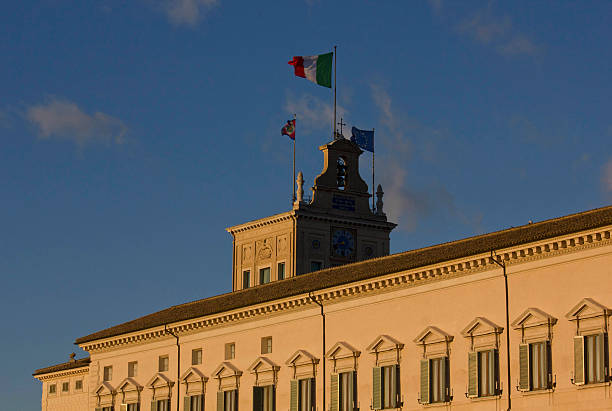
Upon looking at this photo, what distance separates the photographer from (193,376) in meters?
66.0

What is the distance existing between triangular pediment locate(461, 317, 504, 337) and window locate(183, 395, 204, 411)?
1836 centimetres

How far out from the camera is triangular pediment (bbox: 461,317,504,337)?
49.8m

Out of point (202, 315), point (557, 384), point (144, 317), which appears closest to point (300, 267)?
point (144, 317)

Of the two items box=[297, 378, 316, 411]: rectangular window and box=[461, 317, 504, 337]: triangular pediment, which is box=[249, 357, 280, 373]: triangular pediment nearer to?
box=[297, 378, 316, 411]: rectangular window

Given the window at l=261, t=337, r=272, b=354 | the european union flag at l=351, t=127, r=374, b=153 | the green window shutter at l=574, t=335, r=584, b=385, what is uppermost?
the european union flag at l=351, t=127, r=374, b=153

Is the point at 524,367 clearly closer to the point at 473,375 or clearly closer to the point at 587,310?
the point at 473,375

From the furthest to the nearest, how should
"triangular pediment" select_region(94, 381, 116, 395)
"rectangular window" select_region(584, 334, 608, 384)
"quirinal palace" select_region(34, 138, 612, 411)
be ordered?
"triangular pediment" select_region(94, 381, 116, 395) → "quirinal palace" select_region(34, 138, 612, 411) → "rectangular window" select_region(584, 334, 608, 384)

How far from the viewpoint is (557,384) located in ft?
155

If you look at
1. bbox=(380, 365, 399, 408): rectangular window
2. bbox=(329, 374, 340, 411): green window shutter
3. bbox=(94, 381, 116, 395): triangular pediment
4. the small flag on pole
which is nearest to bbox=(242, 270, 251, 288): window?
the small flag on pole

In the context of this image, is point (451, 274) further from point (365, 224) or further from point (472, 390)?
point (365, 224)

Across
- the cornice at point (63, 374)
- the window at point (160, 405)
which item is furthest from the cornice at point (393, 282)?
the cornice at point (63, 374)

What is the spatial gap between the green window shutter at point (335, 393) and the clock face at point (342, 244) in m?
34.7

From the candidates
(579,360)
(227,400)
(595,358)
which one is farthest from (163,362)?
(595,358)

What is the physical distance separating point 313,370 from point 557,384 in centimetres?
1427
